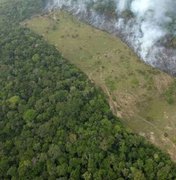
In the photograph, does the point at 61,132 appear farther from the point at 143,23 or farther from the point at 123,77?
the point at 143,23

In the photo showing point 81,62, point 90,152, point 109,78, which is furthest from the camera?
point 81,62

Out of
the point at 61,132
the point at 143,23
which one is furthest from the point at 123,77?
the point at 61,132

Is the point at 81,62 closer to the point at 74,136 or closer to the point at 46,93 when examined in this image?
the point at 46,93

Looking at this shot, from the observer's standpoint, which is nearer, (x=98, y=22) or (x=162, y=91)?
(x=162, y=91)

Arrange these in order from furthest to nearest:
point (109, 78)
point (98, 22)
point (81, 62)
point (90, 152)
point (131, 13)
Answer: point (98, 22) → point (131, 13) → point (81, 62) → point (109, 78) → point (90, 152)

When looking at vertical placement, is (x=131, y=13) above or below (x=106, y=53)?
above

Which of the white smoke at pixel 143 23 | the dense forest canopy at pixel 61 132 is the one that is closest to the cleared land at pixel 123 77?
the white smoke at pixel 143 23

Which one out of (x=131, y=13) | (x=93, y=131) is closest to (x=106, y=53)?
(x=131, y=13)

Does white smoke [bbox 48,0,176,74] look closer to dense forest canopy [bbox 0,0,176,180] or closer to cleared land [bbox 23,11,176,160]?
cleared land [bbox 23,11,176,160]
